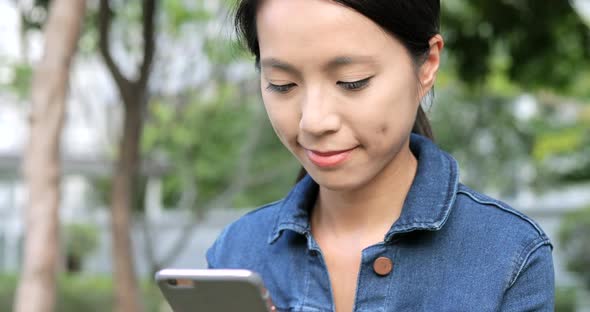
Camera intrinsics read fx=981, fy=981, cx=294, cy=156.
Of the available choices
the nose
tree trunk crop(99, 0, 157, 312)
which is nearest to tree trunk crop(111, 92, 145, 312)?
tree trunk crop(99, 0, 157, 312)

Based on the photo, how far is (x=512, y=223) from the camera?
154cm

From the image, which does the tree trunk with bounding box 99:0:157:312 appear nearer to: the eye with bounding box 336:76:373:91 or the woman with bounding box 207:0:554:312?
the woman with bounding box 207:0:554:312

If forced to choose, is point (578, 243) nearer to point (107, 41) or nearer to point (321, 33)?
point (107, 41)

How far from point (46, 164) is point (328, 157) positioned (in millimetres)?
3590

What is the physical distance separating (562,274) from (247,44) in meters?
12.9

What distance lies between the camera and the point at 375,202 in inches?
64.2

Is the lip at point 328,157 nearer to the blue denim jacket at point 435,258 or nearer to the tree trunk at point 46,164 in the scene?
the blue denim jacket at point 435,258

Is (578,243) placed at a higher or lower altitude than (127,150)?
lower

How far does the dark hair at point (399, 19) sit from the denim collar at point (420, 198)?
0.19 metres

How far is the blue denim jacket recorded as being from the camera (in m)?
1.50

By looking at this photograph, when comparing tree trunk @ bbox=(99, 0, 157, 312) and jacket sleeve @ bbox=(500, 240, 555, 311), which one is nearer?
jacket sleeve @ bbox=(500, 240, 555, 311)

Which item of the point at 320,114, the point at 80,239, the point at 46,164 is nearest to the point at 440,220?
the point at 320,114

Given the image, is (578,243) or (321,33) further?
(578,243)

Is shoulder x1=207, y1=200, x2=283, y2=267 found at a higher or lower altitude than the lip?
lower
